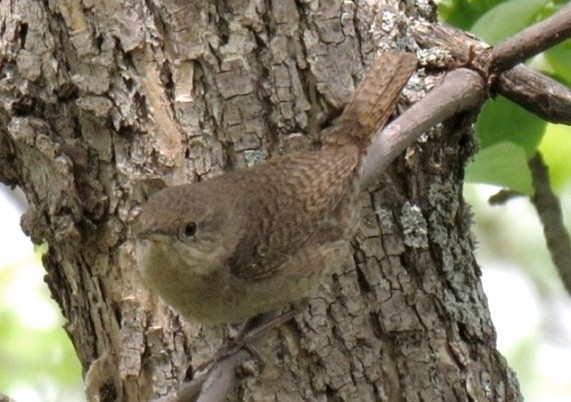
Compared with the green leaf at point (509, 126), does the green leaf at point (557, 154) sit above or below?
above

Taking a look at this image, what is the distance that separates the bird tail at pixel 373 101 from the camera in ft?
9.50

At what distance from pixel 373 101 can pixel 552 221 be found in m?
1.00

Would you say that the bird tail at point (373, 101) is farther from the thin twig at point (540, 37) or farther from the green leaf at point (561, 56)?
the green leaf at point (561, 56)

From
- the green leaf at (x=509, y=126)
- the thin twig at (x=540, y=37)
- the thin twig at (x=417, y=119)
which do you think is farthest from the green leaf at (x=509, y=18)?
the green leaf at (x=509, y=126)

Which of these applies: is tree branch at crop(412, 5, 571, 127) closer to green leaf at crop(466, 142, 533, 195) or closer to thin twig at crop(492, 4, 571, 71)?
thin twig at crop(492, 4, 571, 71)

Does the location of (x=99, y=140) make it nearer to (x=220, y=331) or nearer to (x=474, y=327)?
(x=220, y=331)

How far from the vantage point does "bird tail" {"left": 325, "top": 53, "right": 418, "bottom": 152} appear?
290 cm

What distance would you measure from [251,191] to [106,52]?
0.55m

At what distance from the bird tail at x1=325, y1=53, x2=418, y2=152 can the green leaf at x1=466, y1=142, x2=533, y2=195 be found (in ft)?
1.18

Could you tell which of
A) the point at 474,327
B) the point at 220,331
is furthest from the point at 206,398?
the point at 474,327

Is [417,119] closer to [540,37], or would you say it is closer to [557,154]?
[540,37]

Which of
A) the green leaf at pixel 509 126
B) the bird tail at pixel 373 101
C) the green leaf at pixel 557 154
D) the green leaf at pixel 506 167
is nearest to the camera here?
the green leaf at pixel 506 167

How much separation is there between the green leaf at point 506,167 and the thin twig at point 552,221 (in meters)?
0.82

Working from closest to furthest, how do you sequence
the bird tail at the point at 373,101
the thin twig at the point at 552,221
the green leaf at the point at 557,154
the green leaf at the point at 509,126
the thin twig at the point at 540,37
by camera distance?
the thin twig at the point at 540,37 → the bird tail at the point at 373,101 → the green leaf at the point at 509,126 → the thin twig at the point at 552,221 → the green leaf at the point at 557,154
